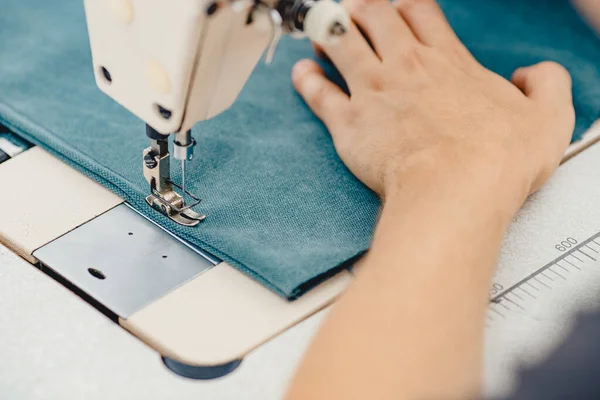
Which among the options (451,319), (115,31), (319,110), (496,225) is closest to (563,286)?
(496,225)

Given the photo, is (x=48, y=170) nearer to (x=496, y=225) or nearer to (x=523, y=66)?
(x=496, y=225)

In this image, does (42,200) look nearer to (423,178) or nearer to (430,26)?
(423,178)

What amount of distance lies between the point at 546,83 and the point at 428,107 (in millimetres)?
201

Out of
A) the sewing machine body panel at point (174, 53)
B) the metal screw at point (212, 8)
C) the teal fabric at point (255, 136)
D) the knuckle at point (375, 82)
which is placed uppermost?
the metal screw at point (212, 8)

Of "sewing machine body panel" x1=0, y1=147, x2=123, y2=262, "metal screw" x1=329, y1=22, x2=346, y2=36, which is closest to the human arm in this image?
"metal screw" x1=329, y1=22, x2=346, y2=36

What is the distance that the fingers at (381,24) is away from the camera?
114 cm

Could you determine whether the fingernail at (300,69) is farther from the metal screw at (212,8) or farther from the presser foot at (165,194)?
the metal screw at (212,8)

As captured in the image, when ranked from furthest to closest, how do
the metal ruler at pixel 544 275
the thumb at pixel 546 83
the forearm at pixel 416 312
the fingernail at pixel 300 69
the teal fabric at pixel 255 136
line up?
the fingernail at pixel 300 69
the thumb at pixel 546 83
the teal fabric at pixel 255 136
the metal ruler at pixel 544 275
the forearm at pixel 416 312

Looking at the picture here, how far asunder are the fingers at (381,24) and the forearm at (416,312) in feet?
1.23

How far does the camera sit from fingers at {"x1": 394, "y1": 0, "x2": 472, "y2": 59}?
3.80 feet

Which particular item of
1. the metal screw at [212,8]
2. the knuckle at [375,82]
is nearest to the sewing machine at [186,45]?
the metal screw at [212,8]

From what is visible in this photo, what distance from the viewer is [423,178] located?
88 cm

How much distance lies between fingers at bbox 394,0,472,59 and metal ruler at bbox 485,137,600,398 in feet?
0.83

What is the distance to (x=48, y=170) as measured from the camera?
999 millimetres
